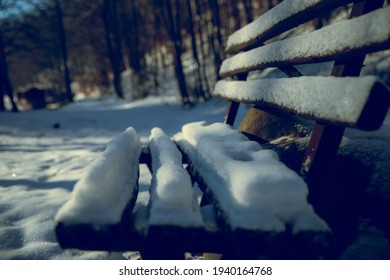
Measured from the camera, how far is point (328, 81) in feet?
4.00

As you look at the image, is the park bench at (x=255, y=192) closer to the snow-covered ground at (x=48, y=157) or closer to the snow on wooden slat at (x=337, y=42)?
the snow on wooden slat at (x=337, y=42)

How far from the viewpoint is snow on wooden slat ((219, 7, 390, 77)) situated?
108cm

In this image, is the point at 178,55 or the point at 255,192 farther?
the point at 178,55

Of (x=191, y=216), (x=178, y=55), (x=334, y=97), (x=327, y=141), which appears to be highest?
(x=178, y=55)

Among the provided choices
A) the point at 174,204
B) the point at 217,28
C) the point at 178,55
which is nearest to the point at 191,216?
the point at 174,204

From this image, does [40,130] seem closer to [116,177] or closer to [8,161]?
[8,161]

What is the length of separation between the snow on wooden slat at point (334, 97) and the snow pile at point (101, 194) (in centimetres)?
74

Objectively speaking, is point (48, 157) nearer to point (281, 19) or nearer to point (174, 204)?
point (281, 19)

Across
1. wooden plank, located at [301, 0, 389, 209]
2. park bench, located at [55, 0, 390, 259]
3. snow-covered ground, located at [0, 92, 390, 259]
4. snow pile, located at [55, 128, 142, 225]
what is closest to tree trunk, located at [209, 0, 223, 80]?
snow-covered ground, located at [0, 92, 390, 259]

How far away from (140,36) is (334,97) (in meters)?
17.6

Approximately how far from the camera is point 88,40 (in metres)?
23.8

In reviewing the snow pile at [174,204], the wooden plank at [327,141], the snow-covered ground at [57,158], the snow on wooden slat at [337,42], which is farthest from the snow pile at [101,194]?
the snow-covered ground at [57,158]

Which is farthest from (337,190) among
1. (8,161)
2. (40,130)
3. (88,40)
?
(88,40)

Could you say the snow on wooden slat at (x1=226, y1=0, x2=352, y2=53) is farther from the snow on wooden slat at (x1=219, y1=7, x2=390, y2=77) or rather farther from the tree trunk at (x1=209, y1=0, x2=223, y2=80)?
the tree trunk at (x1=209, y1=0, x2=223, y2=80)
